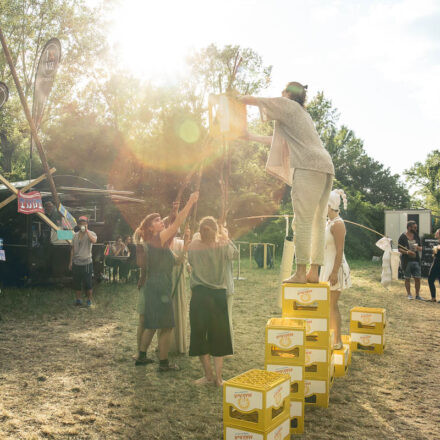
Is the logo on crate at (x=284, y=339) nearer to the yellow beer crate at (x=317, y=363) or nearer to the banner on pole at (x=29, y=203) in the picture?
the yellow beer crate at (x=317, y=363)

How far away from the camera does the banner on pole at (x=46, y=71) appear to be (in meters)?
9.47

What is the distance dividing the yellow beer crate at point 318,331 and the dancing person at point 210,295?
38.1 inches

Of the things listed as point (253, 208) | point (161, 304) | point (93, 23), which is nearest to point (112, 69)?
point (93, 23)

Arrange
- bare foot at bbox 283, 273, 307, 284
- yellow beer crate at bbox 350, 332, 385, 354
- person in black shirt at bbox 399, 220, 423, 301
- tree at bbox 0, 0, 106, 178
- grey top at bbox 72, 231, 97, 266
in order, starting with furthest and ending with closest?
tree at bbox 0, 0, 106, 178 → person in black shirt at bbox 399, 220, 423, 301 → grey top at bbox 72, 231, 97, 266 → yellow beer crate at bbox 350, 332, 385, 354 → bare foot at bbox 283, 273, 307, 284

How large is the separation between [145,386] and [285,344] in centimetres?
186

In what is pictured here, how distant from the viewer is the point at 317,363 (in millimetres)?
4133

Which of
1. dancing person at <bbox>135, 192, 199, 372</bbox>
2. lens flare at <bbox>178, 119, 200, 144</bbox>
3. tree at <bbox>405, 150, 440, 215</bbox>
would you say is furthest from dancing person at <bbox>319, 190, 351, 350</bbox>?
tree at <bbox>405, 150, 440, 215</bbox>

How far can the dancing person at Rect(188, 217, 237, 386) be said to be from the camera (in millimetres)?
4730

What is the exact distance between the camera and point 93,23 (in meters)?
24.7

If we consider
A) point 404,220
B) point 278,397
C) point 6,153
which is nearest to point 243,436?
point 278,397

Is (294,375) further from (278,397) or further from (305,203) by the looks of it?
(305,203)

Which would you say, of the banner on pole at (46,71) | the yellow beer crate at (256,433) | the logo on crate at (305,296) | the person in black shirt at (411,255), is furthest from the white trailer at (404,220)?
the yellow beer crate at (256,433)

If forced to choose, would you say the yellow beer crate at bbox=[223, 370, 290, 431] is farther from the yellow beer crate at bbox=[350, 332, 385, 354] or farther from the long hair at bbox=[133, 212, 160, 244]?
the yellow beer crate at bbox=[350, 332, 385, 354]

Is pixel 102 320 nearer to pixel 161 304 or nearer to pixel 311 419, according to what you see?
pixel 161 304
